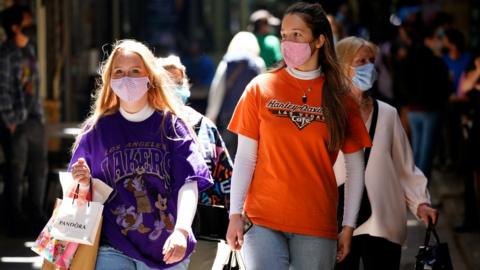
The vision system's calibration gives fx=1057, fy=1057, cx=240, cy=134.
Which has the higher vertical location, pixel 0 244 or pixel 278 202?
pixel 278 202

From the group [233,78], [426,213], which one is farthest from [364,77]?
[233,78]

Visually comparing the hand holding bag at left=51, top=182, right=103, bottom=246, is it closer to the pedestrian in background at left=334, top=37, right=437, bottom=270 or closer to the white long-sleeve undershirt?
the white long-sleeve undershirt

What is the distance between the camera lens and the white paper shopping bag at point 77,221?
4598 mm

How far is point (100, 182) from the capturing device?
15.3 feet

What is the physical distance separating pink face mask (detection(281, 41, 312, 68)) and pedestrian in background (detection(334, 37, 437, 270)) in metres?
0.73

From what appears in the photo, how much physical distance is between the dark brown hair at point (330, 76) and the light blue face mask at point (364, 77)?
71 centimetres

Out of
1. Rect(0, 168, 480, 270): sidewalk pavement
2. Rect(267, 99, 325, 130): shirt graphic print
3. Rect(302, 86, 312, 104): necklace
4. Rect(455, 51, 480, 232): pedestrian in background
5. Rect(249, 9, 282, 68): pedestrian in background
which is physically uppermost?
Rect(249, 9, 282, 68): pedestrian in background

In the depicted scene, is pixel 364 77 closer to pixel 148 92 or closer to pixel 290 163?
pixel 290 163

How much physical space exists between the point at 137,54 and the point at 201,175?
25.3 inches

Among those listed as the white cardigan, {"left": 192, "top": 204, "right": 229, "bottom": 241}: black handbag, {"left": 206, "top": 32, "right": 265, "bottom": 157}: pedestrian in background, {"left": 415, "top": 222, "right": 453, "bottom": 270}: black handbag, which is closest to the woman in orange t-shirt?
{"left": 415, "top": 222, "right": 453, "bottom": 270}: black handbag

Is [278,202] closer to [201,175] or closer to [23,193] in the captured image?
[201,175]

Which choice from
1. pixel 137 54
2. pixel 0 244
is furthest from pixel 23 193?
pixel 137 54

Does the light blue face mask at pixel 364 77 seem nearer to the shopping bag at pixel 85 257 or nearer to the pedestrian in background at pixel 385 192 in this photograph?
the pedestrian in background at pixel 385 192

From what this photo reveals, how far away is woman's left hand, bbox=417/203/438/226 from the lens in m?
5.44
